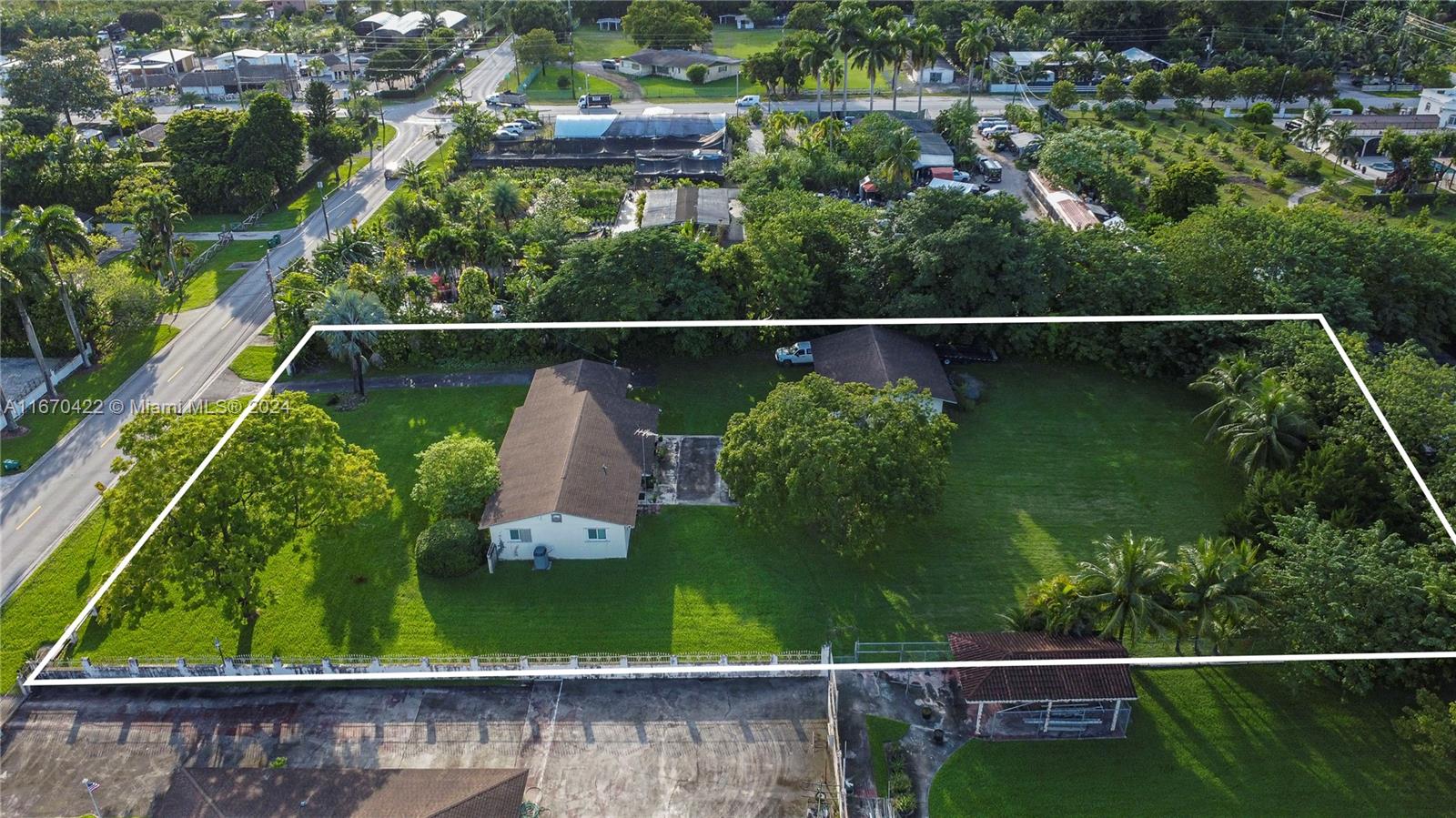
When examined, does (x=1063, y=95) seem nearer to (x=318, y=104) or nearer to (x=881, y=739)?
(x=318, y=104)

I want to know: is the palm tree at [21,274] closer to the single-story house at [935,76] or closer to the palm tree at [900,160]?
the palm tree at [900,160]

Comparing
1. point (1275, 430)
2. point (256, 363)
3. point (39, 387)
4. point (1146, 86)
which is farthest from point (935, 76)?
point (39, 387)

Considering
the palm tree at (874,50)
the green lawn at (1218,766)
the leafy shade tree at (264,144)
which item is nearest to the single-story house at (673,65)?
the palm tree at (874,50)

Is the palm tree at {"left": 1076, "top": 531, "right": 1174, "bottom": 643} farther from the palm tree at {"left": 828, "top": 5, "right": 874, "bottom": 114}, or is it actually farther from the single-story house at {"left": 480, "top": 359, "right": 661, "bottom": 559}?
the palm tree at {"left": 828, "top": 5, "right": 874, "bottom": 114}

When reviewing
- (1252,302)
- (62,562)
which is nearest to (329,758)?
(62,562)

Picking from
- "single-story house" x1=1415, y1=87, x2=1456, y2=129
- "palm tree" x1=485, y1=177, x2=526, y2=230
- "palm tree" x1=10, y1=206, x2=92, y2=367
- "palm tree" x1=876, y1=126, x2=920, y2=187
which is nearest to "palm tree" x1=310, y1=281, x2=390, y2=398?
"palm tree" x1=10, y1=206, x2=92, y2=367

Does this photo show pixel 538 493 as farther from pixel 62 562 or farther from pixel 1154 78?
pixel 1154 78

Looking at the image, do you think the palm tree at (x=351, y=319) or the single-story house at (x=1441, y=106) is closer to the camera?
the palm tree at (x=351, y=319)
